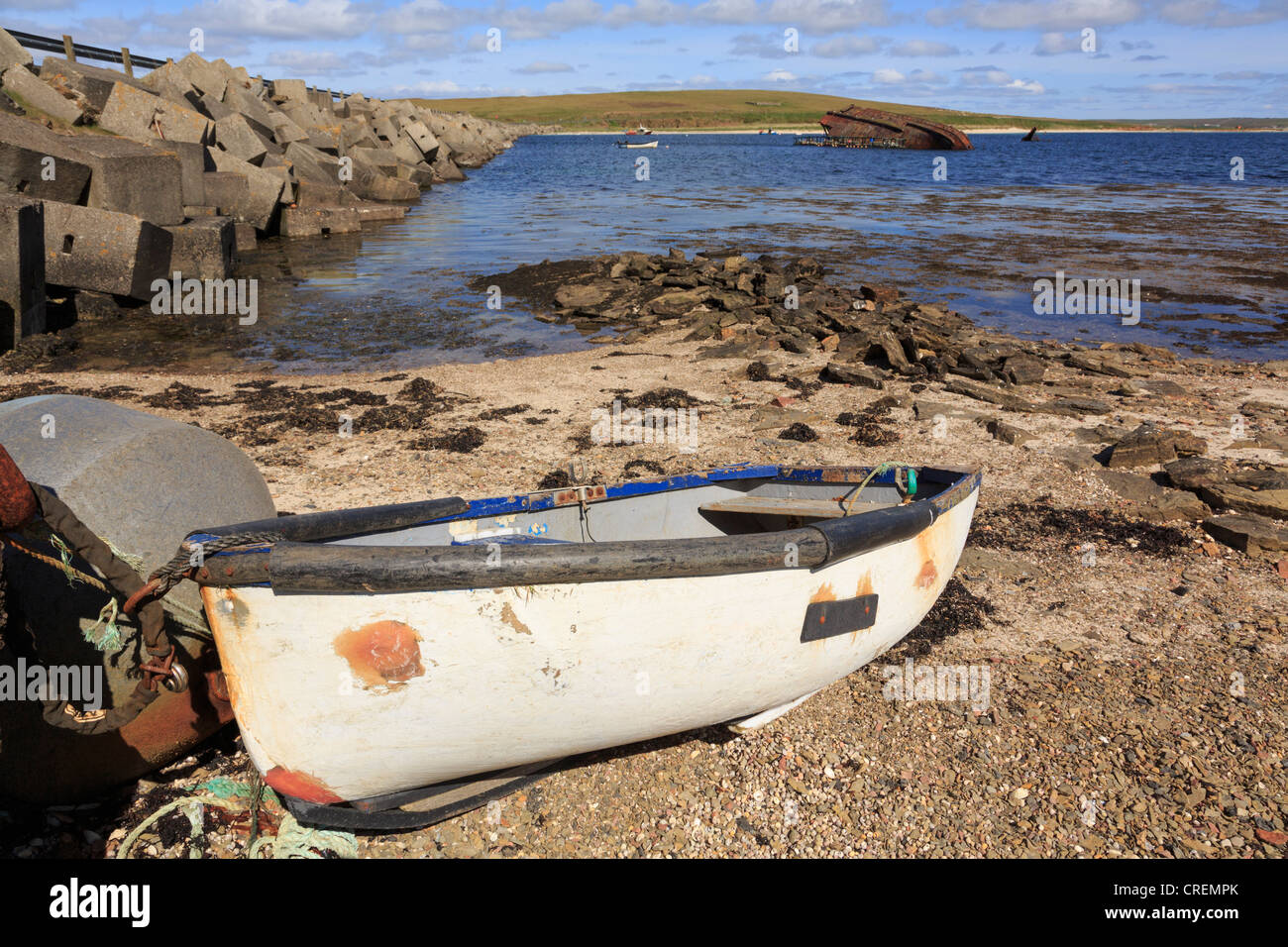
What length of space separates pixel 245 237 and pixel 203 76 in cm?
823

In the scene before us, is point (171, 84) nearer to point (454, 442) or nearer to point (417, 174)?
point (417, 174)

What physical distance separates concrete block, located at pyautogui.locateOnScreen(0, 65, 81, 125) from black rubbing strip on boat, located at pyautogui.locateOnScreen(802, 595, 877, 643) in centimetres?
1869

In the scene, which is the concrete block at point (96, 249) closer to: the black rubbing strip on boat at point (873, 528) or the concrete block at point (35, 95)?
the concrete block at point (35, 95)

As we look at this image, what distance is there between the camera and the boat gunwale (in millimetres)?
2742

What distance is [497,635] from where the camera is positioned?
116 inches

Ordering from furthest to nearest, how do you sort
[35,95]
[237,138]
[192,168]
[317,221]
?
[317,221] → [237,138] → [192,168] → [35,95]

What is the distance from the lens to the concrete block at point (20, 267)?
984cm

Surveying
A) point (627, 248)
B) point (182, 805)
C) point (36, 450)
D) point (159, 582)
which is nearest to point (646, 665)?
point (159, 582)

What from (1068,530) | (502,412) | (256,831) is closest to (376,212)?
(502,412)

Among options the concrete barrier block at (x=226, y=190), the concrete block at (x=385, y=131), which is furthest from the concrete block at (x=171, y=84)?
the concrete block at (x=385, y=131)

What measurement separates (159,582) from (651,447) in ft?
17.2

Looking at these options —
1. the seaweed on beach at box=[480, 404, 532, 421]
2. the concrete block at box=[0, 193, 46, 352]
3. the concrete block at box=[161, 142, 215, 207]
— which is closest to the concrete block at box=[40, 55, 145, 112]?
the concrete block at box=[161, 142, 215, 207]
